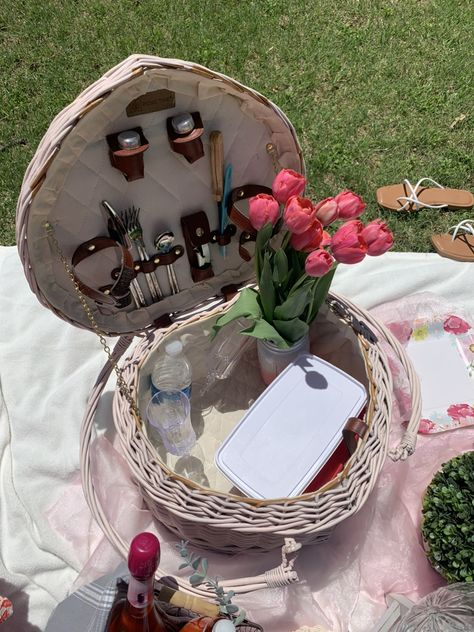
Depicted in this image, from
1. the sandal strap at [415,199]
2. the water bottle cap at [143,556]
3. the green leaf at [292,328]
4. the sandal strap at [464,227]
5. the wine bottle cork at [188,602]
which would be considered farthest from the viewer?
the sandal strap at [415,199]

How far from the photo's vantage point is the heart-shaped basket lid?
76cm

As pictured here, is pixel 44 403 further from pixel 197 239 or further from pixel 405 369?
pixel 405 369

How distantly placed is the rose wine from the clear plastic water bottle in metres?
0.38

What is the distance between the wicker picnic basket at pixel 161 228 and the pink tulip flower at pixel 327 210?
0.18 m

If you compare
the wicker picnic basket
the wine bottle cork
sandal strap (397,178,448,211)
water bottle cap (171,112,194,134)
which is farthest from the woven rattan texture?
sandal strap (397,178,448,211)

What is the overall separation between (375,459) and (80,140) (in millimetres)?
619

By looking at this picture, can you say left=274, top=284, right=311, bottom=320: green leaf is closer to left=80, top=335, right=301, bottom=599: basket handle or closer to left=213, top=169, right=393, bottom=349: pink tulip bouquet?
left=213, top=169, right=393, bottom=349: pink tulip bouquet

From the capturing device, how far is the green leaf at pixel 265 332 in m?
0.94

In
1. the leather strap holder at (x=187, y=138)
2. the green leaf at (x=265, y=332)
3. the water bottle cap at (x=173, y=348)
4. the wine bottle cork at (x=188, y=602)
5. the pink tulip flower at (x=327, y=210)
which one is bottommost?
the wine bottle cork at (x=188, y=602)

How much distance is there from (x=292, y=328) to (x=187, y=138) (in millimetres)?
340

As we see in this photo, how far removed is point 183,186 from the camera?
93 cm

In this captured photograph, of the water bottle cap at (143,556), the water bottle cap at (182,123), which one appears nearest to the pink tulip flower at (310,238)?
the water bottle cap at (182,123)

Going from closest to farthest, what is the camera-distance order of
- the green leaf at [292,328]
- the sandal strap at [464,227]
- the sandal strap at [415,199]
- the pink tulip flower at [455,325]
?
the green leaf at [292,328], the pink tulip flower at [455,325], the sandal strap at [464,227], the sandal strap at [415,199]

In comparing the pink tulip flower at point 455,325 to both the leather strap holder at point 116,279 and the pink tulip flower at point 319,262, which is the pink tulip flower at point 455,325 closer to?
the pink tulip flower at point 319,262
